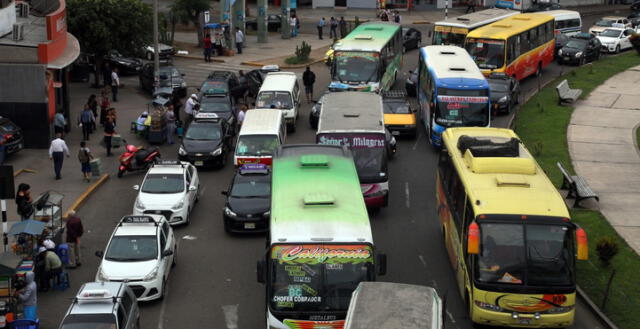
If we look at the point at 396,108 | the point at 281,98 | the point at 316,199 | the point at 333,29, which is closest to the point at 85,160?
the point at 281,98

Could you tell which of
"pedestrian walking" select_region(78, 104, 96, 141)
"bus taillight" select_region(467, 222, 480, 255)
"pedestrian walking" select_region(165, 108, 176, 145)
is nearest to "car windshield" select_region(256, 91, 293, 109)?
"pedestrian walking" select_region(165, 108, 176, 145)

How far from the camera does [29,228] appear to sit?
2364 cm

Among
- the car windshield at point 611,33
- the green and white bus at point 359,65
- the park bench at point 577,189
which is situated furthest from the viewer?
the car windshield at point 611,33

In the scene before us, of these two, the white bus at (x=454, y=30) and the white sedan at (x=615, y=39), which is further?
the white sedan at (x=615, y=39)

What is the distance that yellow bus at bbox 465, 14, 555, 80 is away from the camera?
4644cm

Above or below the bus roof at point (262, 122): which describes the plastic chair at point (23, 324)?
below

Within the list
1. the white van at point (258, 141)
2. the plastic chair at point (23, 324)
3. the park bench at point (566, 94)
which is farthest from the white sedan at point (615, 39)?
the plastic chair at point (23, 324)

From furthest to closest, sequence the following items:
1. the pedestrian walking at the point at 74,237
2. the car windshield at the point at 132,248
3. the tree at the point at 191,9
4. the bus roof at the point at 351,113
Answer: the tree at the point at 191,9
the bus roof at the point at 351,113
the pedestrian walking at the point at 74,237
the car windshield at the point at 132,248

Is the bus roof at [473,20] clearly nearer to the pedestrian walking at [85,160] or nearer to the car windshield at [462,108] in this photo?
the car windshield at [462,108]

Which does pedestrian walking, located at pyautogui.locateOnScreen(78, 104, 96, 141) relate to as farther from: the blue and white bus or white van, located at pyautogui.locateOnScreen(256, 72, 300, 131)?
the blue and white bus

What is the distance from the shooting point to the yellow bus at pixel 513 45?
46438 millimetres

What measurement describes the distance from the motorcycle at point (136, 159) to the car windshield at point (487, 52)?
1899 centimetres

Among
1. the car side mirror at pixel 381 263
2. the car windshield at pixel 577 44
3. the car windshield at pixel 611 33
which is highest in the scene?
the car windshield at pixel 611 33

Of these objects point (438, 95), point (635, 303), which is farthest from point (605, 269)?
point (438, 95)
